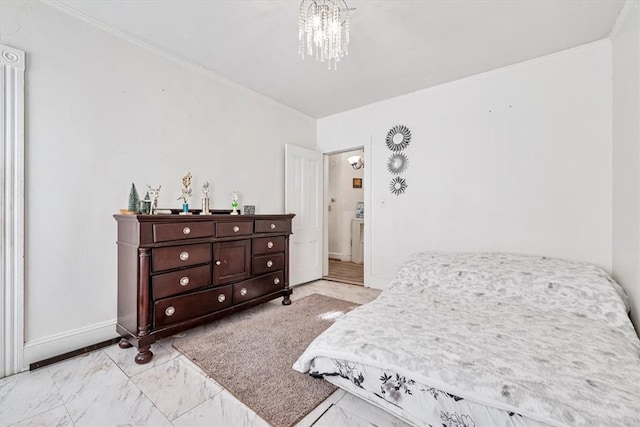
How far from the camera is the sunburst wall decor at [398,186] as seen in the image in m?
3.43

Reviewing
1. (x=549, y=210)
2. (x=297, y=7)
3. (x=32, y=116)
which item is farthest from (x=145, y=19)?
(x=549, y=210)

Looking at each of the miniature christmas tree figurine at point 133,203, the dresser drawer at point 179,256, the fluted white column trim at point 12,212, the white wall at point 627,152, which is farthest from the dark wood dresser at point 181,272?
the white wall at point 627,152

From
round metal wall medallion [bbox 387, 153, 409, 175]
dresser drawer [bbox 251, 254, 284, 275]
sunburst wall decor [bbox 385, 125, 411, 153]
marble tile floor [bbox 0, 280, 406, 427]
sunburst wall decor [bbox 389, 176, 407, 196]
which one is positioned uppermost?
sunburst wall decor [bbox 385, 125, 411, 153]

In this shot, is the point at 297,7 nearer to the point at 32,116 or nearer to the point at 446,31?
the point at 446,31

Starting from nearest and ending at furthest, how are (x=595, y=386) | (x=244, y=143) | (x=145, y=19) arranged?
(x=595, y=386), (x=145, y=19), (x=244, y=143)

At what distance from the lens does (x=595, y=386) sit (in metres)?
1.02

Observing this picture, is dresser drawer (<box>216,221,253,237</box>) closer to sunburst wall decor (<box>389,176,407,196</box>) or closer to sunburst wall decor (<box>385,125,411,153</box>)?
sunburst wall decor (<box>389,176,407,196</box>)

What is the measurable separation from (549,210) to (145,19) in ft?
12.7

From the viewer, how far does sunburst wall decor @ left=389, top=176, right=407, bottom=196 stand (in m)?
3.43

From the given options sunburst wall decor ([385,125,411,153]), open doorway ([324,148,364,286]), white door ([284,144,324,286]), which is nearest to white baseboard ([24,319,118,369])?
white door ([284,144,324,286])

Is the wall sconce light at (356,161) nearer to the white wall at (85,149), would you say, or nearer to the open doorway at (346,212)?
the open doorway at (346,212)

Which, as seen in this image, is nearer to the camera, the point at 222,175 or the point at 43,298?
the point at 43,298

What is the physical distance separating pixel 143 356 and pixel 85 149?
5.21 feet

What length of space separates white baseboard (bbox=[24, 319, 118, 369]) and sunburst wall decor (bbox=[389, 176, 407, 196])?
3.20 meters
